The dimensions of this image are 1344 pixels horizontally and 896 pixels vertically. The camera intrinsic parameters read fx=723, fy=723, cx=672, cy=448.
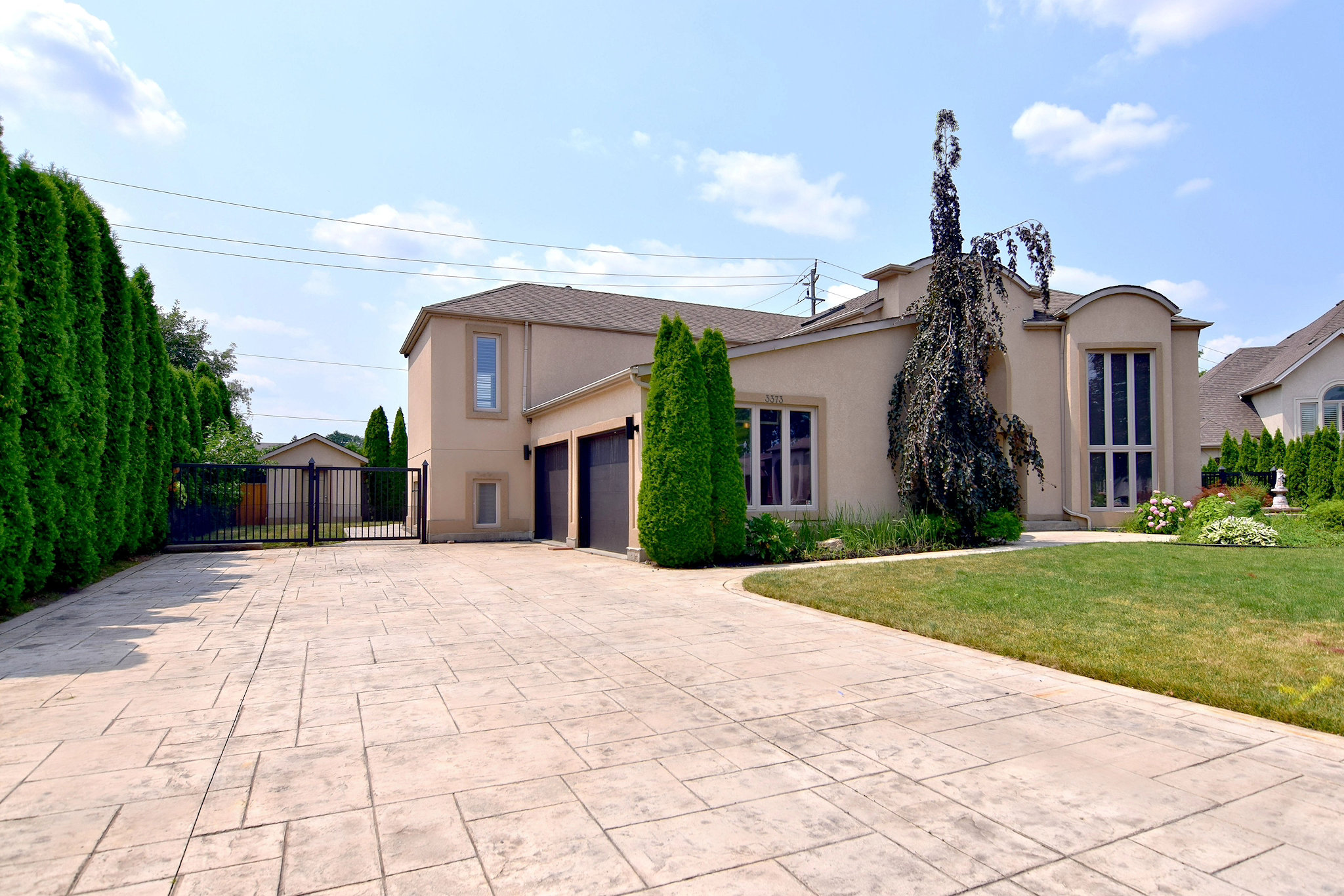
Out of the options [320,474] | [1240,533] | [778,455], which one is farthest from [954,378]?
[320,474]

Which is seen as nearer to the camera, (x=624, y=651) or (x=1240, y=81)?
(x=624, y=651)

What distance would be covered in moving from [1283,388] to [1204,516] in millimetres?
16757

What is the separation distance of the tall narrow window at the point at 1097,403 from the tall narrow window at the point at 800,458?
23.1ft

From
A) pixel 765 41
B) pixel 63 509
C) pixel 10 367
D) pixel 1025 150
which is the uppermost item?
pixel 765 41

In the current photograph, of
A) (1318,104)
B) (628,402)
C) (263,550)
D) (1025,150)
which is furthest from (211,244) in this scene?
(1318,104)

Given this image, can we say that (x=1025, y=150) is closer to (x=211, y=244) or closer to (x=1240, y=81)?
(x=1240, y=81)

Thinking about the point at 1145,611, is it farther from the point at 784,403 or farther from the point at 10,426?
the point at 10,426

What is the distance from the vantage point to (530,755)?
11.1 feet

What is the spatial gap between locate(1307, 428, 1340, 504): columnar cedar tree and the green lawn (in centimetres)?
1236

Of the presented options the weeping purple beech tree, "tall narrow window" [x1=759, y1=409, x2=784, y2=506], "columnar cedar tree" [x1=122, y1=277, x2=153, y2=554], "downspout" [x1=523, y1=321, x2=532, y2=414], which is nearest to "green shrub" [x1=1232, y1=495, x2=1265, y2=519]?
the weeping purple beech tree

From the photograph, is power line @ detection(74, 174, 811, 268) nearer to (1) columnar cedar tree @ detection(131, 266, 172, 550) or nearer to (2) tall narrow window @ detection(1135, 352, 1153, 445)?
(1) columnar cedar tree @ detection(131, 266, 172, 550)

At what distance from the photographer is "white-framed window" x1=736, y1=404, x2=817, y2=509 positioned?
12.4 m

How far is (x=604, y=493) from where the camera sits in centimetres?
1347

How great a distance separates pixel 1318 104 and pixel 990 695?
12619 millimetres
